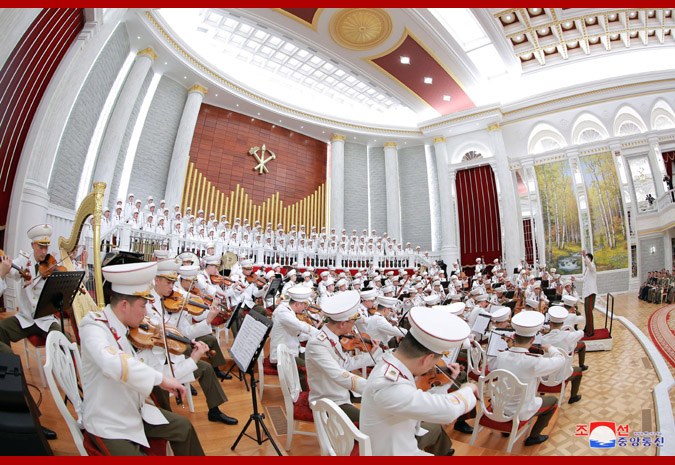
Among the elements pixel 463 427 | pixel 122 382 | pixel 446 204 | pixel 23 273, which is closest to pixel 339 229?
pixel 446 204

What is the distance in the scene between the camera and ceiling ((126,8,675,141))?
1397cm

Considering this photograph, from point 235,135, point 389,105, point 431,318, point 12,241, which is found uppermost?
point 389,105

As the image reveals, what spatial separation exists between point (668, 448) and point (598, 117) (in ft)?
61.0

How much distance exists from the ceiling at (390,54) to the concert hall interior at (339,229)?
117 millimetres

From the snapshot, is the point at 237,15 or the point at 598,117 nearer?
the point at 237,15

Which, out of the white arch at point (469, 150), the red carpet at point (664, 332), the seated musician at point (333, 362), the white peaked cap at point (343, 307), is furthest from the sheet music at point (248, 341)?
the white arch at point (469, 150)

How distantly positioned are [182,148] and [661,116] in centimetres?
2145

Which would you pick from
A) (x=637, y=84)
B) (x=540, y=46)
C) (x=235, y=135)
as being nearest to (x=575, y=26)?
(x=540, y=46)

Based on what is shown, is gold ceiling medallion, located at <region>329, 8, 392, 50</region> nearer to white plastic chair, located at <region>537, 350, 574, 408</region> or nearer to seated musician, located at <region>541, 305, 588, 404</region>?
seated musician, located at <region>541, 305, 588, 404</region>

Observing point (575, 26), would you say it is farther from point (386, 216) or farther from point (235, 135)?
point (235, 135)

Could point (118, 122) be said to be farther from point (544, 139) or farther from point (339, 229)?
point (544, 139)

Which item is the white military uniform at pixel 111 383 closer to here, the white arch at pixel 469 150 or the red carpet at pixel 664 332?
the red carpet at pixel 664 332

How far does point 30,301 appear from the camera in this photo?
3.29 meters

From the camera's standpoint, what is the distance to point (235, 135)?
17.0 meters
